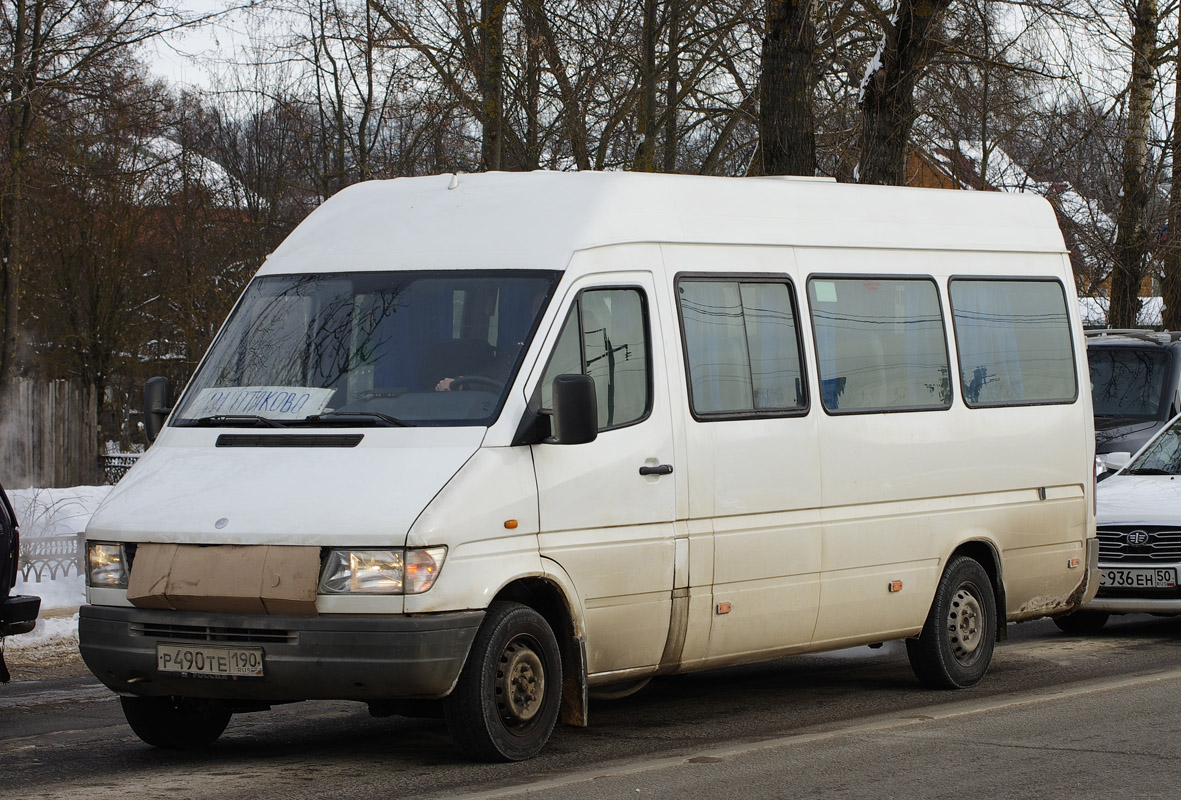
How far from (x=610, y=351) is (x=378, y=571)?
1.69 m

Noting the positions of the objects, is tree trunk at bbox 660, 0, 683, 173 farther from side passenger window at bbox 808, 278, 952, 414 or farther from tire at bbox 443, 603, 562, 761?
tire at bbox 443, 603, 562, 761

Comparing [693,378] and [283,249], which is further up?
[283,249]

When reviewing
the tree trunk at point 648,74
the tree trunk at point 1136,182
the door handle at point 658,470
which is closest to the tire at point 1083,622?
the door handle at point 658,470

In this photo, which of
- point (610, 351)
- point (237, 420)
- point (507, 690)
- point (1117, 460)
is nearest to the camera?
point (507, 690)

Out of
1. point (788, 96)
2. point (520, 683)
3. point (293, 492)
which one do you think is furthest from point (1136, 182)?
point (293, 492)

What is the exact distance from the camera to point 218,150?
39062mm

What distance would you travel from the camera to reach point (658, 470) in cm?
768

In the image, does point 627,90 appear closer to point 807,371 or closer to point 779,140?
point 779,140

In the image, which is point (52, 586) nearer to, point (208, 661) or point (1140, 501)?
point (208, 661)

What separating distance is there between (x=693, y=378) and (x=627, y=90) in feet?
49.5

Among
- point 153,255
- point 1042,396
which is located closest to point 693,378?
point 1042,396

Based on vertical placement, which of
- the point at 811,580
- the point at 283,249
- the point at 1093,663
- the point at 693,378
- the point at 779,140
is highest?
the point at 779,140

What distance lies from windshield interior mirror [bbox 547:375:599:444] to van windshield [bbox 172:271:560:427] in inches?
11.2

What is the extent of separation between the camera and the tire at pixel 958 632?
9.41 m
